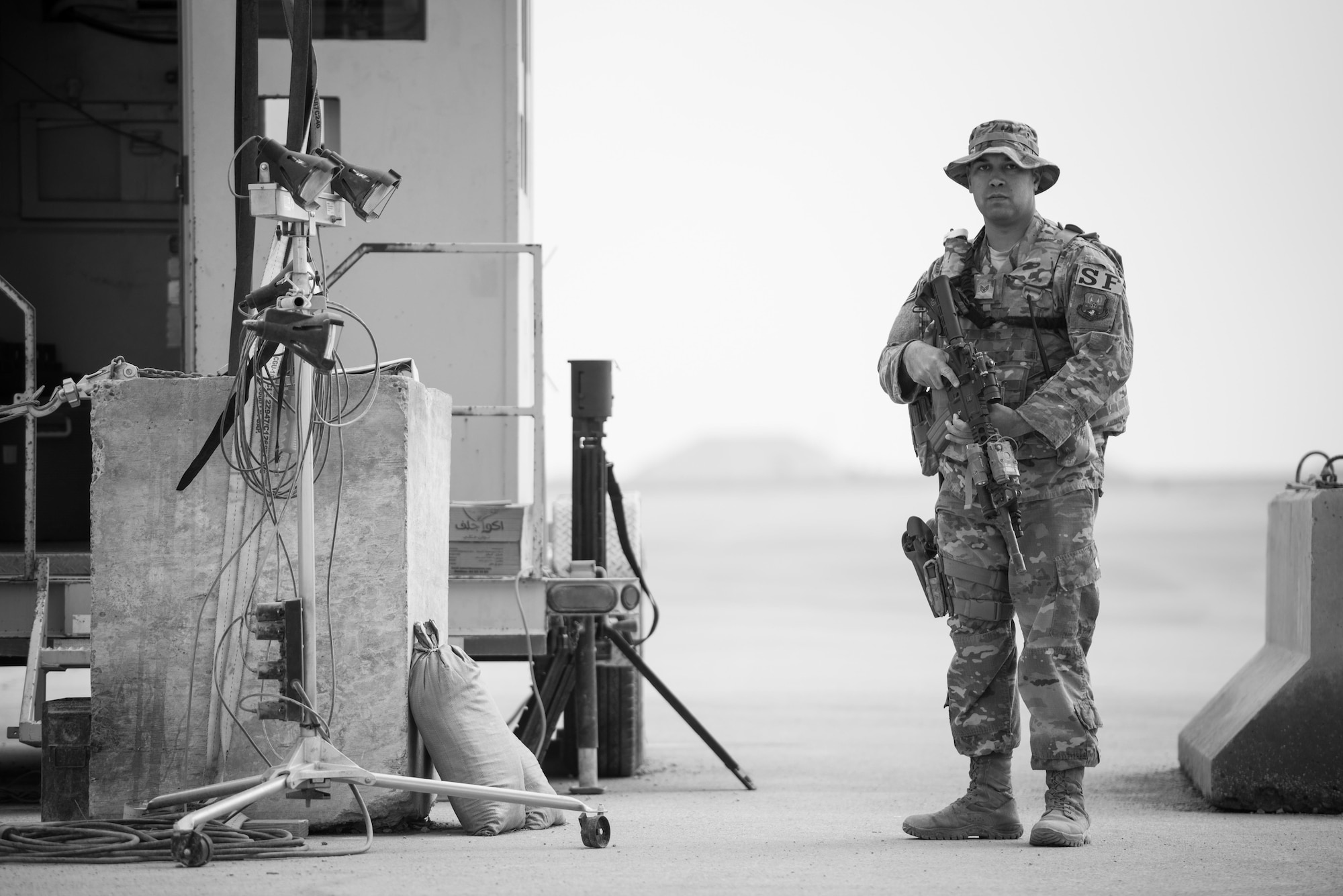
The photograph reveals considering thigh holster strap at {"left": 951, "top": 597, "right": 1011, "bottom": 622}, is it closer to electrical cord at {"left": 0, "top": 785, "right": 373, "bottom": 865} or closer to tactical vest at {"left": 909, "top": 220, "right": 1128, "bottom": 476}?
tactical vest at {"left": 909, "top": 220, "right": 1128, "bottom": 476}

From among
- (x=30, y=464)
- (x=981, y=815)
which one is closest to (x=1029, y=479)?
(x=981, y=815)

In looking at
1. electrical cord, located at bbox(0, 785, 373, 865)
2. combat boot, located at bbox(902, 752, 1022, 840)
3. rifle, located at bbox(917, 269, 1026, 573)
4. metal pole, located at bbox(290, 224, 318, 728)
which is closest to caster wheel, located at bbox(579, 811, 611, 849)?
electrical cord, located at bbox(0, 785, 373, 865)

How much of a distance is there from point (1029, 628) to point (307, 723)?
2017mm

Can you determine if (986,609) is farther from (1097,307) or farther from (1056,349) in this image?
(1097,307)

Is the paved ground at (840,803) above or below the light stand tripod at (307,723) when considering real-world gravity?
below

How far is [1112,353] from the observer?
4602 millimetres

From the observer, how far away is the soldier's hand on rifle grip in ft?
15.3

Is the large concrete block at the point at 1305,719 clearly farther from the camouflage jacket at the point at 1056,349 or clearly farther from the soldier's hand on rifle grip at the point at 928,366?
the soldier's hand on rifle grip at the point at 928,366

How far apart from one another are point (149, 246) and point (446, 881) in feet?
15.8

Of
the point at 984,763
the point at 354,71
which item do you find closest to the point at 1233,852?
the point at 984,763

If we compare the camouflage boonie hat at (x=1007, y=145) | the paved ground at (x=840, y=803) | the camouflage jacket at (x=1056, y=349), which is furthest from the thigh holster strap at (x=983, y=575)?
the camouflage boonie hat at (x=1007, y=145)

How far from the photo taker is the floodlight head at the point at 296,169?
4.14 metres

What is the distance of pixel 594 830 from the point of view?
434cm

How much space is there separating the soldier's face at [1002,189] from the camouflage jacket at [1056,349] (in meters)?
0.09
